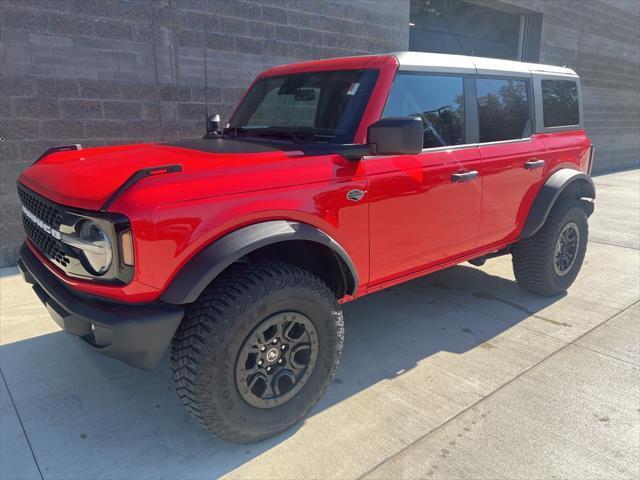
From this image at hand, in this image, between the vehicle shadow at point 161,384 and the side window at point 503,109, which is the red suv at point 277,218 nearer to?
the side window at point 503,109

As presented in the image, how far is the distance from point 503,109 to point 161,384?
3074mm

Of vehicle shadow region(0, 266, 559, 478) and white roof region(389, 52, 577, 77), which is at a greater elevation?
white roof region(389, 52, 577, 77)

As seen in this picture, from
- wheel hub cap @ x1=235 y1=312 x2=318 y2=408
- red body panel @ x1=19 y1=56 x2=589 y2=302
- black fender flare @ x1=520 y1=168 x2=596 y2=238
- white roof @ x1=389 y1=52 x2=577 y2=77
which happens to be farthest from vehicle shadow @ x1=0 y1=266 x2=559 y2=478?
white roof @ x1=389 y1=52 x2=577 y2=77

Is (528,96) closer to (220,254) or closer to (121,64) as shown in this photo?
(220,254)

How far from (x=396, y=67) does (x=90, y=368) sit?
105 inches

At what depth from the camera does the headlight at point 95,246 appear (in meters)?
2.02

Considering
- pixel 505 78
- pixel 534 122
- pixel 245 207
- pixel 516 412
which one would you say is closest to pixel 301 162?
pixel 245 207

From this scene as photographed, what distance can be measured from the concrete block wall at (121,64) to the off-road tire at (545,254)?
4.05 m

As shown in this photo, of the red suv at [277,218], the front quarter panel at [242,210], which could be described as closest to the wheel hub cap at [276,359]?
the red suv at [277,218]

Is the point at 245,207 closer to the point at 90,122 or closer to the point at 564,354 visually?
the point at 564,354

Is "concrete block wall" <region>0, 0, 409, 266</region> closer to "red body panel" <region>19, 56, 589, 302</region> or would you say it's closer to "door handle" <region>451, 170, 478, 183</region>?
"red body panel" <region>19, 56, 589, 302</region>

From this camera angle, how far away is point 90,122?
5.29 metres

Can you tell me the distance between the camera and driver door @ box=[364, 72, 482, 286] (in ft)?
9.25

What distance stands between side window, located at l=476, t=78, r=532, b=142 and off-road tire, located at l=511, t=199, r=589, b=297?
770 millimetres
